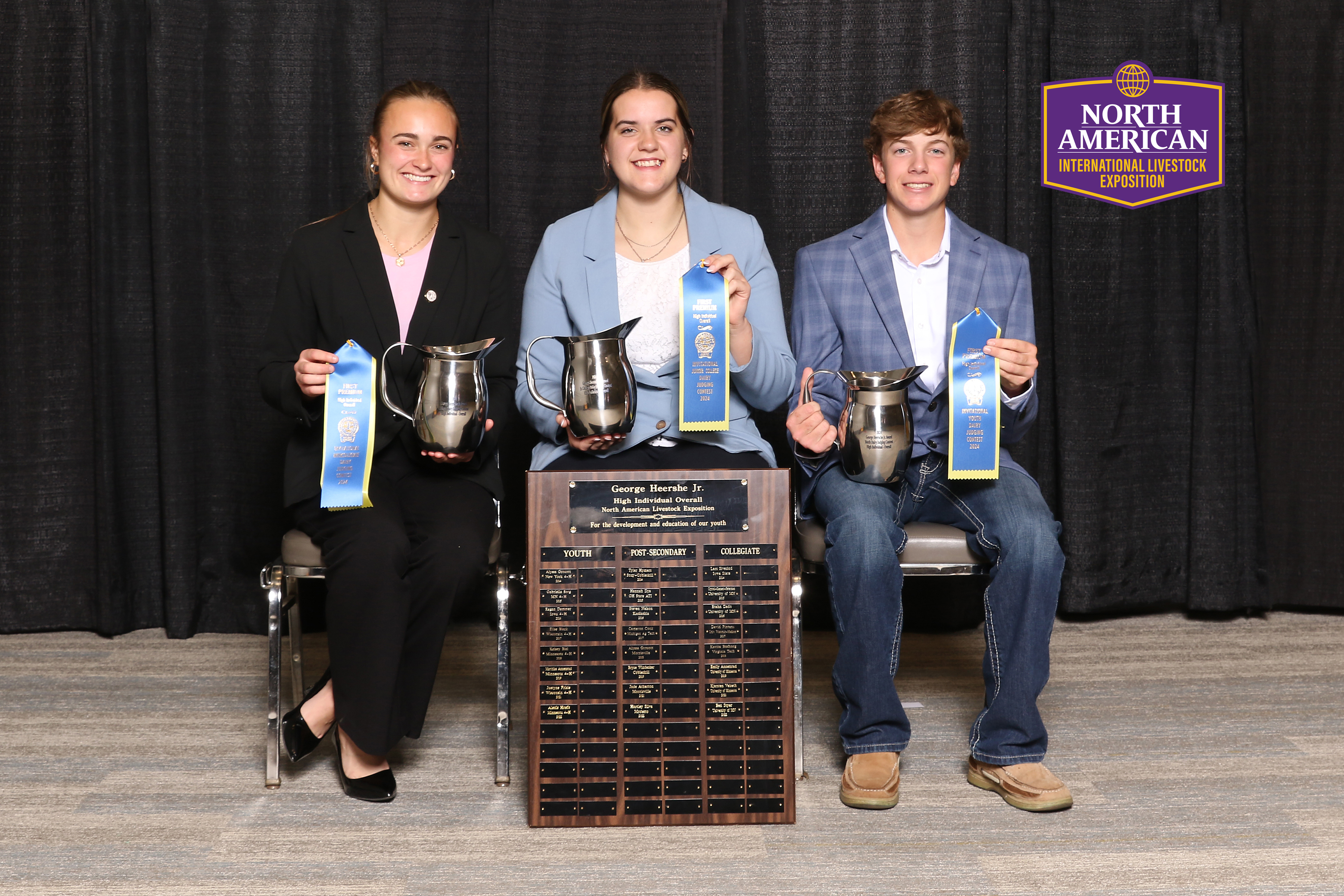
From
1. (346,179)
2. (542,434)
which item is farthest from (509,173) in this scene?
(542,434)

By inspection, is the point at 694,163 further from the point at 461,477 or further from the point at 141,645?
the point at 141,645

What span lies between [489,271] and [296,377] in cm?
46

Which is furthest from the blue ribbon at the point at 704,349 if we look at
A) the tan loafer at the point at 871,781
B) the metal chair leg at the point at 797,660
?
the tan loafer at the point at 871,781

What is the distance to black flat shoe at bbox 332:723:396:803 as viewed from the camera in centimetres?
208

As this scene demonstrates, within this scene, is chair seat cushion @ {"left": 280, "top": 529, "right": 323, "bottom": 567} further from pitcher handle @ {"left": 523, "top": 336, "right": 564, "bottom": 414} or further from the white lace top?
the white lace top

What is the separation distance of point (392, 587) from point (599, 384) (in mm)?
518

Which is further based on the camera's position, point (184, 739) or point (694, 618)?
point (184, 739)

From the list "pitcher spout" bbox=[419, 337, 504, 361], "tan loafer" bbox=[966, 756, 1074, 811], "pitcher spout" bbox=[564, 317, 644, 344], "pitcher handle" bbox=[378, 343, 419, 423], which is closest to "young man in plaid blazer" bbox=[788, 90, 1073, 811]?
"tan loafer" bbox=[966, 756, 1074, 811]

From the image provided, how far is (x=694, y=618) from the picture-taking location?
2.00 metres

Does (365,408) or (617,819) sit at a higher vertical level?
(365,408)

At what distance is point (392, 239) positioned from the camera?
2.33 m

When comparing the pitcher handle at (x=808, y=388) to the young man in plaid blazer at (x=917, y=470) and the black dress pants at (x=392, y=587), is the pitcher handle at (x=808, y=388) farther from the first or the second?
the black dress pants at (x=392, y=587)

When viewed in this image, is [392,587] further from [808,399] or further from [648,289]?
[808,399]

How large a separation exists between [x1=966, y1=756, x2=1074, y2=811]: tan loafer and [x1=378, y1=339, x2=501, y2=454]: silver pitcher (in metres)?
1.10
